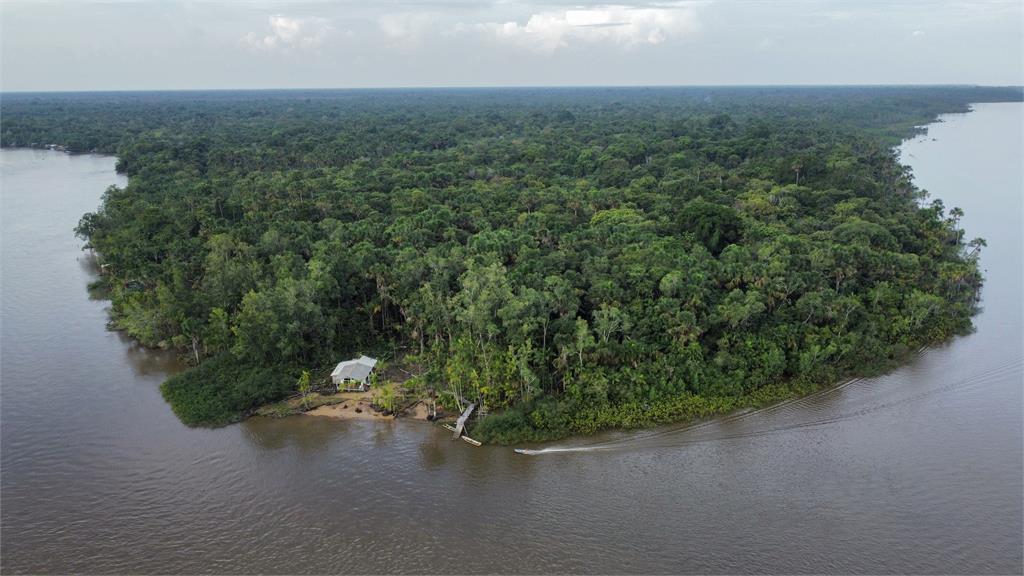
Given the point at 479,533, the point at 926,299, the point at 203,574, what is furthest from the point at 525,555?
the point at 926,299

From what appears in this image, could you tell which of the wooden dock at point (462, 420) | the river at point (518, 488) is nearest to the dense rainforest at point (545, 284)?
the wooden dock at point (462, 420)

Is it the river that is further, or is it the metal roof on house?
the metal roof on house

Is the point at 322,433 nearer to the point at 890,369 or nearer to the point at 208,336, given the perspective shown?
the point at 208,336

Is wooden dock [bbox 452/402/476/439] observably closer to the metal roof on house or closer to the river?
the river

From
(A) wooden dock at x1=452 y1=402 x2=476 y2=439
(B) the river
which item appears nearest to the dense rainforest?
(A) wooden dock at x1=452 y1=402 x2=476 y2=439

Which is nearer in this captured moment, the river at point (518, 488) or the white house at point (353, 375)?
the river at point (518, 488)

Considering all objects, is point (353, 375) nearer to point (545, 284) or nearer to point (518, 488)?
point (545, 284)

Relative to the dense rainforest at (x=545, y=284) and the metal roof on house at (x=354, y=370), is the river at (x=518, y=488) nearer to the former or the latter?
the dense rainforest at (x=545, y=284)
